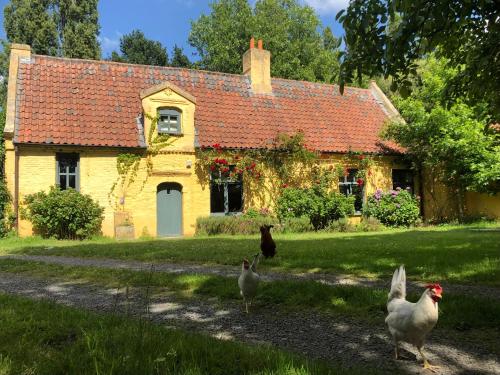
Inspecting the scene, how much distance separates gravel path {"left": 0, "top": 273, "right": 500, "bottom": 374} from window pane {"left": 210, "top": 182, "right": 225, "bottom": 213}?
A: 12655mm

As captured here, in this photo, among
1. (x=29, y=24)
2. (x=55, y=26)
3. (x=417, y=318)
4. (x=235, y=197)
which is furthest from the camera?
(x=55, y=26)

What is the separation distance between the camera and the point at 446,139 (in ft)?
63.6

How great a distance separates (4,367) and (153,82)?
1822cm

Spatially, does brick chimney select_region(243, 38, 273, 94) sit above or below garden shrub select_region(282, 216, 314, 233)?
above

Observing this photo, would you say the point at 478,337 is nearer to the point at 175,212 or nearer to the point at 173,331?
the point at 173,331

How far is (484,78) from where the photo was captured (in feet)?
21.2

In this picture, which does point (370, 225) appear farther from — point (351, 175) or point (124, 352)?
point (124, 352)

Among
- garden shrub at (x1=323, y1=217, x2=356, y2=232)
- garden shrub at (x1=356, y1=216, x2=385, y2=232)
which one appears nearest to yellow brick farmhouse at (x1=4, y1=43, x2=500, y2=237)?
garden shrub at (x1=356, y1=216, x2=385, y2=232)

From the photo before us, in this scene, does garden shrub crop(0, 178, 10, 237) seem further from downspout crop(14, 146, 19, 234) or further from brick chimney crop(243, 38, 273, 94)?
brick chimney crop(243, 38, 273, 94)

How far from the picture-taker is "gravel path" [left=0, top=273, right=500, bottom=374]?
3595 millimetres

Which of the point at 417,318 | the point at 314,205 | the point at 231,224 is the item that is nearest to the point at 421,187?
the point at 314,205

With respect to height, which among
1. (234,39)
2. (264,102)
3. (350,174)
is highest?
(234,39)

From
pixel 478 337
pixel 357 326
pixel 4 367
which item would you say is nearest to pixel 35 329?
pixel 4 367

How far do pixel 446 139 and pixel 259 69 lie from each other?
9254mm
